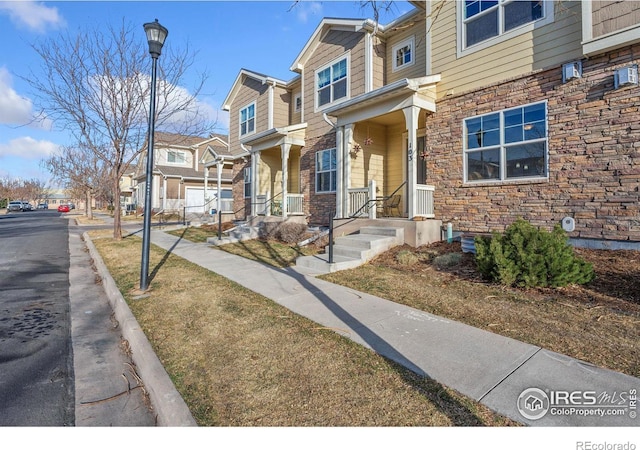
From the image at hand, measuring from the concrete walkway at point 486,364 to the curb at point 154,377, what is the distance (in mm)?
1910

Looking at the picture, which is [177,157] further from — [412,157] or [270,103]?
[412,157]

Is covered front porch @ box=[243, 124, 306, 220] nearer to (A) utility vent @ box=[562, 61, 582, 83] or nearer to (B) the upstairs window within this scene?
(B) the upstairs window

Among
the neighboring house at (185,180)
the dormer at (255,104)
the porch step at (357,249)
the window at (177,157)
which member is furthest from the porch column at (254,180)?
the window at (177,157)

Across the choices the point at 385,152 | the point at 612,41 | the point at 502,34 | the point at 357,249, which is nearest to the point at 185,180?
the point at 385,152

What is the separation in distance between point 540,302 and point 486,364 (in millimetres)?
2300

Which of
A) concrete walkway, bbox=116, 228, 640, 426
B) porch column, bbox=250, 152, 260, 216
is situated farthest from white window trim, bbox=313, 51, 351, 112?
concrete walkway, bbox=116, 228, 640, 426

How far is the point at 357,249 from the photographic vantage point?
8328 mm

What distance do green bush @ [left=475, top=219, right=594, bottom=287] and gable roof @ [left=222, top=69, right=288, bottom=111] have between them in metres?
13.6

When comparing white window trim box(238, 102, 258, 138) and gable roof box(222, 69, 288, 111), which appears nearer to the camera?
gable roof box(222, 69, 288, 111)

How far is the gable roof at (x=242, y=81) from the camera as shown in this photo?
53.4ft

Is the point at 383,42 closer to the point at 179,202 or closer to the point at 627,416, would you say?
the point at 627,416

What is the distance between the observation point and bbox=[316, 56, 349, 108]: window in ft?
41.7
